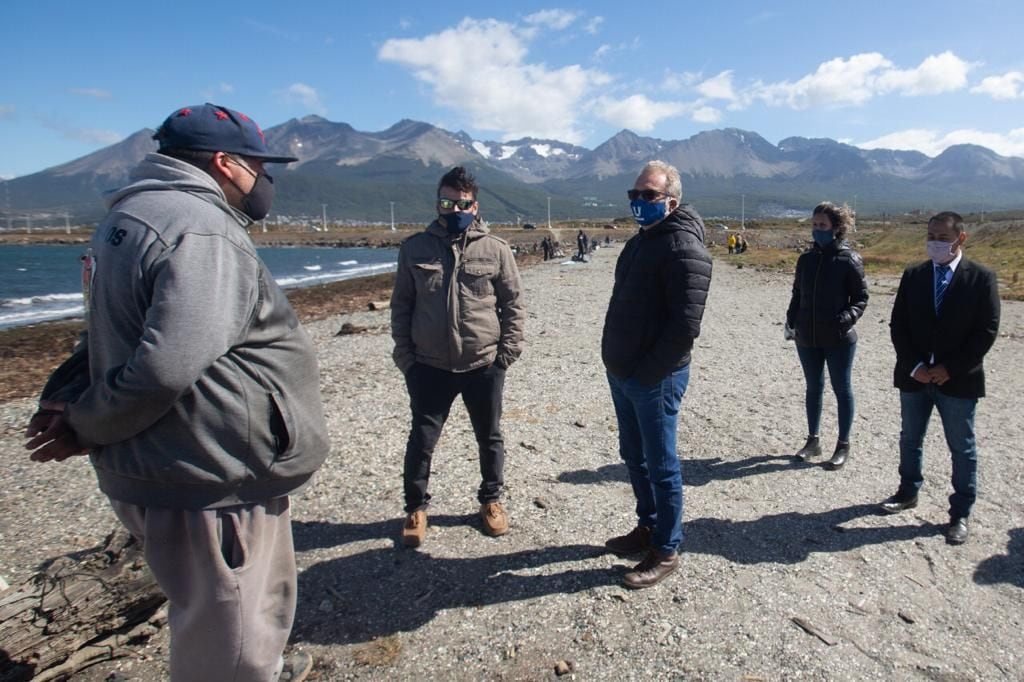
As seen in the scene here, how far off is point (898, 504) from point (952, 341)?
1.33 m

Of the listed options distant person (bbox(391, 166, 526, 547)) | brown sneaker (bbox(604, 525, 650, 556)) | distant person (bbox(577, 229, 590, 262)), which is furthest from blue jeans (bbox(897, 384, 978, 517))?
distant person (bbox(577, 229, 590, 262))

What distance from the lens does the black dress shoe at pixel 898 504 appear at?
4.72 metres

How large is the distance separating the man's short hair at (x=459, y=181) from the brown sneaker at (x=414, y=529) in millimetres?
A: 2163

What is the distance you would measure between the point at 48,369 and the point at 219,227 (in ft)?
44.5

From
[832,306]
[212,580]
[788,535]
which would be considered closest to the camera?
[212,580]

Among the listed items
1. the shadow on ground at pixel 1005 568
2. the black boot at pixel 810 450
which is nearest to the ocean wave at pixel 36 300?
the black boot at pixel 810 450

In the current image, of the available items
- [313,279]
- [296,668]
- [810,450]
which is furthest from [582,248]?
[296,668]

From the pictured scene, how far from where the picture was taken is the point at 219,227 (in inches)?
79.0

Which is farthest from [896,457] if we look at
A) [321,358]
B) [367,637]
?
[321,358]

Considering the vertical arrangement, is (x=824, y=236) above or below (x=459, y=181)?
below

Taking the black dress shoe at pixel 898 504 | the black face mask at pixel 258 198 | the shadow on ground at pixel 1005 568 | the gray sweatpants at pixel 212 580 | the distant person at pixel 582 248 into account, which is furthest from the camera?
the distant person at pixel 582 248

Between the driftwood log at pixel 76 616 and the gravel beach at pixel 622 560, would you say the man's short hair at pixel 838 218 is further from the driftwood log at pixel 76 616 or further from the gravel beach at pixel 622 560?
the driftwood log at pixel 76 616

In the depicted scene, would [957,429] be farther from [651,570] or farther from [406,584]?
[406,584]

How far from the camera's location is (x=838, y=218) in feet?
17.8
